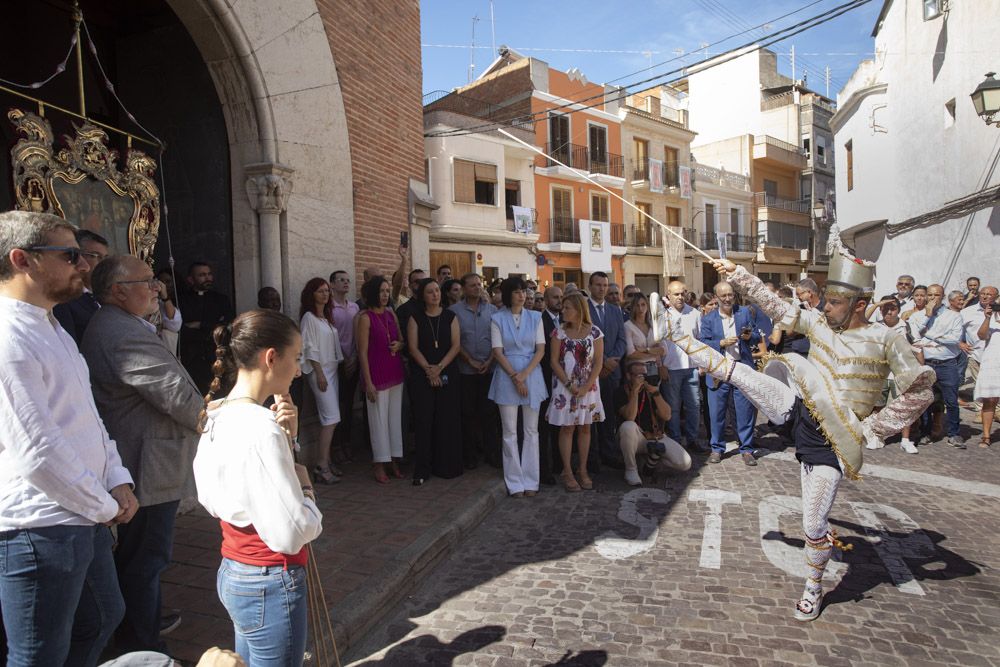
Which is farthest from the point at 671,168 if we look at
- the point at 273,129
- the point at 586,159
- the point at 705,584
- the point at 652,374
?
the point at 705,584

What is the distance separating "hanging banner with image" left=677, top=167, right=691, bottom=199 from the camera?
1291 inches

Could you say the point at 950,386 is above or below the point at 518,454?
above

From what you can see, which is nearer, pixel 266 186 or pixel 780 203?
pixel 266 186

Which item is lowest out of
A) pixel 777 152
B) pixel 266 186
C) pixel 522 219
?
pixel 266 186

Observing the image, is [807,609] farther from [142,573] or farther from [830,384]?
[142,573]

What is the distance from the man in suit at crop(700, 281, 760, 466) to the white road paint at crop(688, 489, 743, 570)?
1.18 meters

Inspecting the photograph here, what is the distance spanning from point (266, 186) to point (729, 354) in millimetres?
5373

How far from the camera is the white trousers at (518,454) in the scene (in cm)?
582

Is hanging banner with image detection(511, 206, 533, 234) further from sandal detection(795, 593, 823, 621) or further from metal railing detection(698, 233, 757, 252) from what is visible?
sandal detection(795, 593, 823, 621)

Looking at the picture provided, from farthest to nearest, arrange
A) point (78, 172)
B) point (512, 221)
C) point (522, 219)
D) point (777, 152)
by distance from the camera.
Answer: point (777, 152) < point (512, 221) < point (522, 219) < point (78, 172)

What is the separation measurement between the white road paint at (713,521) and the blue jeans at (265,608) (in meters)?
3.13

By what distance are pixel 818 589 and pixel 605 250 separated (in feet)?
84.3

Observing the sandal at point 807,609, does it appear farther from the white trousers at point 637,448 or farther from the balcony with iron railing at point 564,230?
the balcony with iron railing at point 564,230

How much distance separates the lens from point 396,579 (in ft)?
12.5
